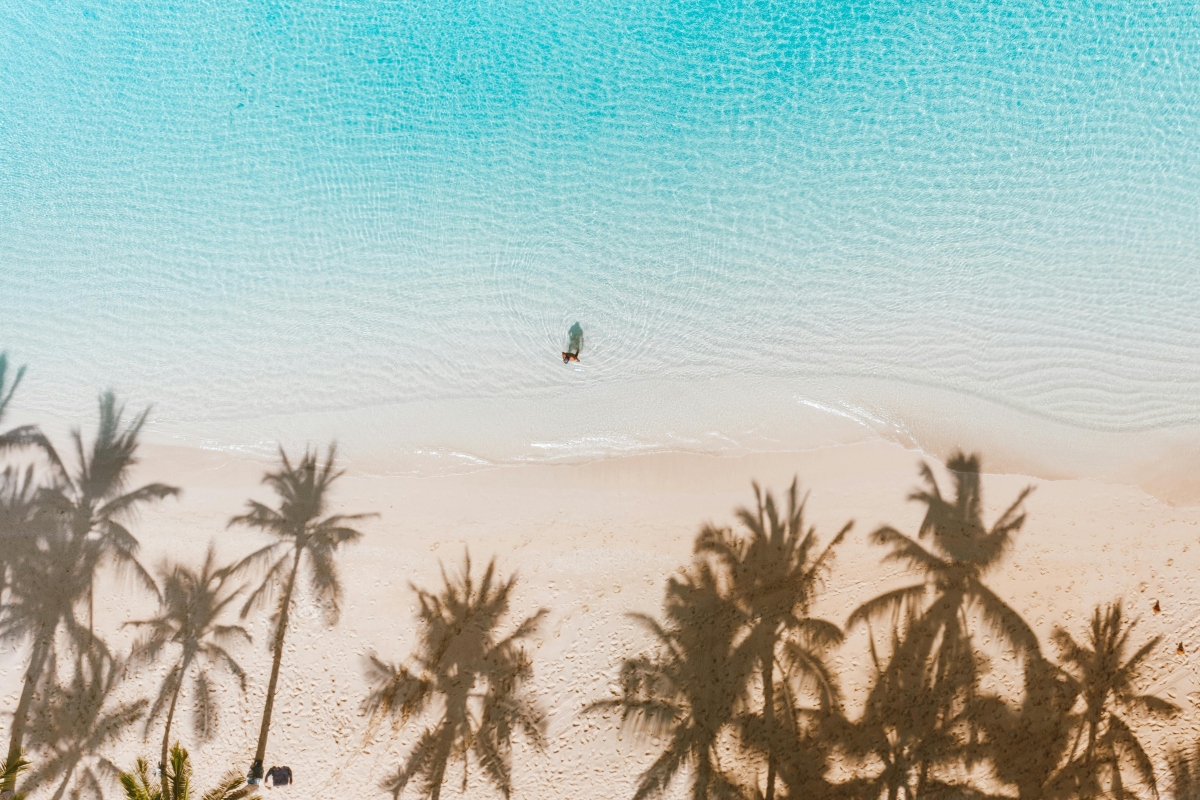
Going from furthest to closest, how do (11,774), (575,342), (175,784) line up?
(575,342)
(11,774)
(175,784)

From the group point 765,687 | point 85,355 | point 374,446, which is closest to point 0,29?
point 85,355

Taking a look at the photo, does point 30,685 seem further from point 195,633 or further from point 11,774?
point 195,633

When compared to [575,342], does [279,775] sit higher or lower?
lower

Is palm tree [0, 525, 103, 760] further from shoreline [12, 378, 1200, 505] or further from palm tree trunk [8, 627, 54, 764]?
shoreline [12, 378, 1200, 505]

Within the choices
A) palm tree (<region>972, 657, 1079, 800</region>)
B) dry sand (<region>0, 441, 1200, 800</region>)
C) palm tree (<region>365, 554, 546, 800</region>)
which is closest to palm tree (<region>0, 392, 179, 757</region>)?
dry sand (<region>0, 441, 1200, 800</region>)

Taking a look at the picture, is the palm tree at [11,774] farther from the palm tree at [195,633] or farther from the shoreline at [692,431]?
the shoreline at [692,431]

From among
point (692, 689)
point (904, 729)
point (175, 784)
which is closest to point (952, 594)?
point (904, 729)
